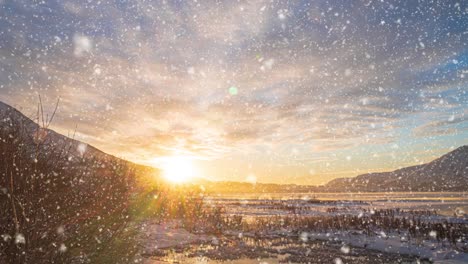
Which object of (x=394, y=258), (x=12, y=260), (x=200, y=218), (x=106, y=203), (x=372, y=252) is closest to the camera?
(x=12, y=260)

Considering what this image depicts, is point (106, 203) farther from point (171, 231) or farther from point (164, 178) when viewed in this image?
point (164, 178)

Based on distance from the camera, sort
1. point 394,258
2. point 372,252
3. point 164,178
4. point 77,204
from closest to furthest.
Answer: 1. point 77,204
2. point 394,258
3. point 372,252
4. point 164,178

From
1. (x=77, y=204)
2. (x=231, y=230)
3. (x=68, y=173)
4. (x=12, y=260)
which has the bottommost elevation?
(x=231, y=230)

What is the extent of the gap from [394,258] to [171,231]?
44.6 feet

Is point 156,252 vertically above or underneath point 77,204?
underneath

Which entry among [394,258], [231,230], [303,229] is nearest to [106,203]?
[394,258]

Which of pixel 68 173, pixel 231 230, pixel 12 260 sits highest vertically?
pixel 68 173

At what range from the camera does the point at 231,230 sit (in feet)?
83.4

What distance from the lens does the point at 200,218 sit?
3138 cm

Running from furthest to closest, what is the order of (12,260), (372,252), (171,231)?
1. (171,231)
2. (372,252)
3. (12,260)

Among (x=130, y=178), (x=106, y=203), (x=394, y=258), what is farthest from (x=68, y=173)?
(x=130, y=178)

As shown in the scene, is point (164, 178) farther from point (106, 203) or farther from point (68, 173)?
point (68, 173)

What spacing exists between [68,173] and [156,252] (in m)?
8.67

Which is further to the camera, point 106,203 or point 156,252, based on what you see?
point 156,252
